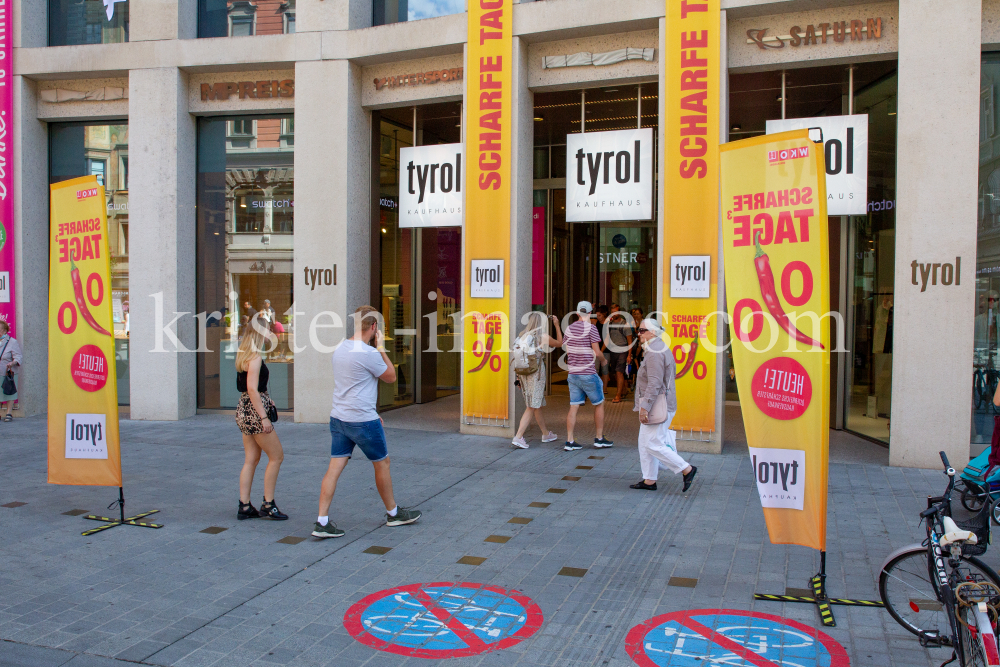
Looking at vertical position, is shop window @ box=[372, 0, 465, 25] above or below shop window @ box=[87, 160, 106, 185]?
above

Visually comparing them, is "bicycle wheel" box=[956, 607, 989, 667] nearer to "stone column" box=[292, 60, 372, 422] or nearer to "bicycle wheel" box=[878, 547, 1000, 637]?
"bicycle wheel" box=[878, 547, 1000, 637]

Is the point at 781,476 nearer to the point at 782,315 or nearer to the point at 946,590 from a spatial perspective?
the point at 782,315

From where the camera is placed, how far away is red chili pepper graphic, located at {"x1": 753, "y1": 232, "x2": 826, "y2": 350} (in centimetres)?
489

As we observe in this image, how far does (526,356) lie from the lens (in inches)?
393

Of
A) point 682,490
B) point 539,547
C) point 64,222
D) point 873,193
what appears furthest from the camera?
point 873,193

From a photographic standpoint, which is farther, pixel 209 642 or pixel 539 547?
pixel 539 547

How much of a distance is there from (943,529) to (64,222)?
7126 mm

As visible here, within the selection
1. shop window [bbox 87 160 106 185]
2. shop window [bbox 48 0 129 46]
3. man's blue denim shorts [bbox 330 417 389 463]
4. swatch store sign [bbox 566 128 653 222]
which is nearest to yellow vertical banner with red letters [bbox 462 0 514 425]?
swatch store sign [bbox 566 128 653 222]

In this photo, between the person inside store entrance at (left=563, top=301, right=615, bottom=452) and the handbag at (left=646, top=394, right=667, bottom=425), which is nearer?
the handbag at (left=646, top=394, right=667, bottom=425)

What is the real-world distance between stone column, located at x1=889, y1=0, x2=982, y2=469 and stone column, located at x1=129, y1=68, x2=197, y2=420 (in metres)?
10.2

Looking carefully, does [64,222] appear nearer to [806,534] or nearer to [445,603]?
[445,603]

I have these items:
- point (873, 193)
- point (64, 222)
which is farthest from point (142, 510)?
point (873, 193)

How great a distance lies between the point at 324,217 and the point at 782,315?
8346mm

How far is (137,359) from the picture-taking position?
12484 mm
